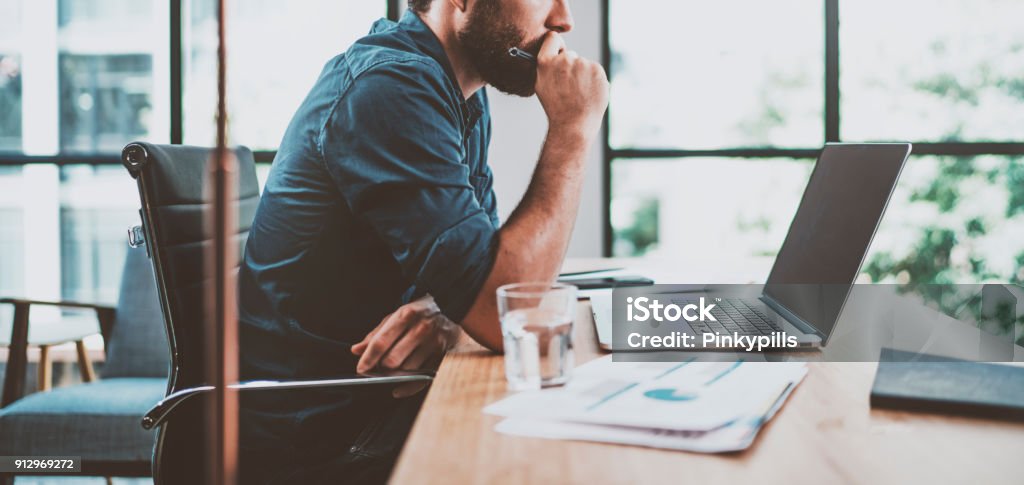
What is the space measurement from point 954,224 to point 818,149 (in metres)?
0.61

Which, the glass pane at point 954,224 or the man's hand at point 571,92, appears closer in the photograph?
the man's hand at point 571,92

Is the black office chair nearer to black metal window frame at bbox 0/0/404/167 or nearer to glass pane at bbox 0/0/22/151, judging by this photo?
black metal window frame at bbox 0/0/404/167

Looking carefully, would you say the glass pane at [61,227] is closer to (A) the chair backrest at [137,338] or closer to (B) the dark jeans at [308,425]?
(A) the chair backrest at [137,338]

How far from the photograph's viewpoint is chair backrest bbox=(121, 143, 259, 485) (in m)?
1.22

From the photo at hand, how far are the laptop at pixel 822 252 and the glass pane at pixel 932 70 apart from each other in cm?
208

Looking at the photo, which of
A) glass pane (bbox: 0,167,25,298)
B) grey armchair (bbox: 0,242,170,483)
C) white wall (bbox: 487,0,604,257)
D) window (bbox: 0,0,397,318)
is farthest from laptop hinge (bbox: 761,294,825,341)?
glass pane (bbox: 0,167,25,298)

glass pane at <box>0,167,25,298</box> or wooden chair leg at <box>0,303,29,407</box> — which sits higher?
glass pane at <box>0,167,25,298</box>

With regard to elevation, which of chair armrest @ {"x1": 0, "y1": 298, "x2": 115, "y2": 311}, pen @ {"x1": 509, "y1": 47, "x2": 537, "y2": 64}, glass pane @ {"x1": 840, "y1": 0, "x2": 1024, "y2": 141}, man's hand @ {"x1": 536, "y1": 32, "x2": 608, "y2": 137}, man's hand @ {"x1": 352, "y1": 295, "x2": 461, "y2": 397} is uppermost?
glass pane @ {"x1": 840, "y1": 0, "x2": 1024, "y2": 141}

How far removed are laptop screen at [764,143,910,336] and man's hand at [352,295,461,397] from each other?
1.59 ft

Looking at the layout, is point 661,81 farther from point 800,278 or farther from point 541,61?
point 800,278

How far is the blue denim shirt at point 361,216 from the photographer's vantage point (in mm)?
1099

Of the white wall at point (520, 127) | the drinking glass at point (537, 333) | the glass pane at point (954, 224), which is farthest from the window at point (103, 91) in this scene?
the drinking glass at point (537, 333)

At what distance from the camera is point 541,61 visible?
139 centimetres

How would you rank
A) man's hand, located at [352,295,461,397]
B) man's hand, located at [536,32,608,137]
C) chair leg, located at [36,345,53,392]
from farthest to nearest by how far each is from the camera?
chair leg, located at [36,345,53,392] → man's hand, located at [536,32,608,137] → man's hand, located at [352,295,461,397]
